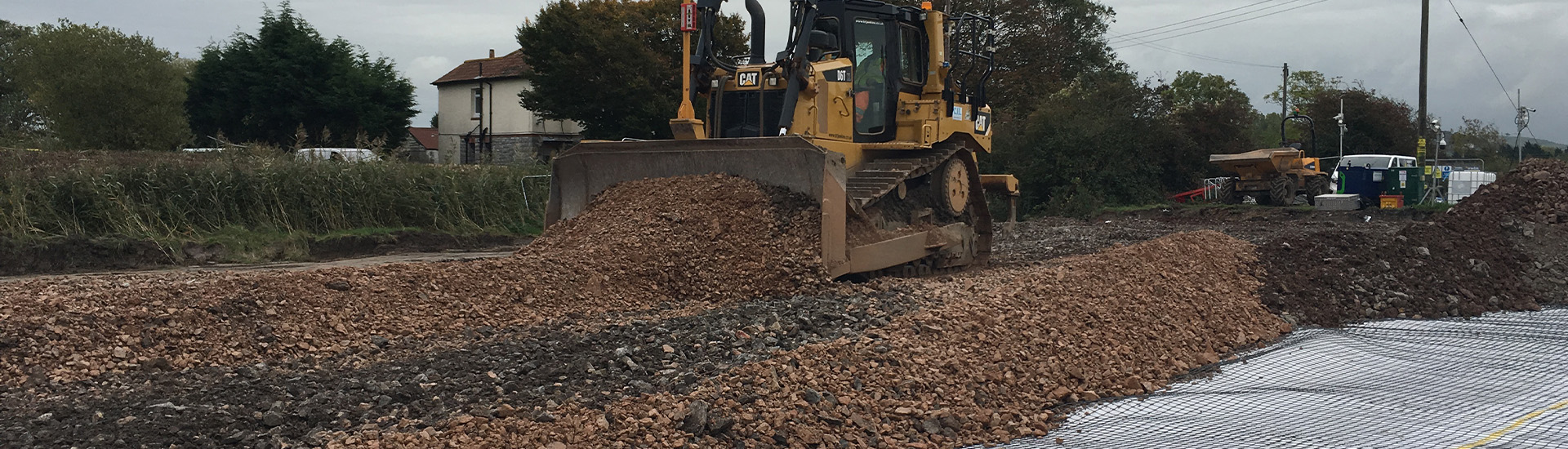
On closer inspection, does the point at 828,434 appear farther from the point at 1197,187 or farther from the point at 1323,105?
the point at 1323,105

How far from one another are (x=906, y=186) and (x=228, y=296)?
538cm

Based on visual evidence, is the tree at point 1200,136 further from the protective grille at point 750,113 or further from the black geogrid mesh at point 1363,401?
the black geogrid mesh at point 1363,401

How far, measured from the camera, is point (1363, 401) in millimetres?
5539

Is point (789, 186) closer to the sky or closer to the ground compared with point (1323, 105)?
closer to the ground

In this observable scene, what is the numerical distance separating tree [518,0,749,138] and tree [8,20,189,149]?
8759 millimetres

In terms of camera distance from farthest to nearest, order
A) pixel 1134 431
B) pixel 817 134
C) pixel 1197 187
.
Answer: pixel 1197 187 < pixel 817 134 < pixel 1134 431

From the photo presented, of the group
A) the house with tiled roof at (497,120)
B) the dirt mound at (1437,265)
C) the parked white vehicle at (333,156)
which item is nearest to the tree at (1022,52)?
the house with tiled roof at (497,120)

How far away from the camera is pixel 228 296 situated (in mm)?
6895

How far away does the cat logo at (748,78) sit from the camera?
9.74 meters

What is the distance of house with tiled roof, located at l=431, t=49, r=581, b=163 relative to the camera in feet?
118

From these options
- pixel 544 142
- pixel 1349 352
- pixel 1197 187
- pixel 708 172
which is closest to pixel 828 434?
pixel 1349 352

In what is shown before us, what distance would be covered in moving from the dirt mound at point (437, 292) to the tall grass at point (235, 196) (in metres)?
5.12

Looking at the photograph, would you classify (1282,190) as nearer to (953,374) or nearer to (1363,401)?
(1363,401)

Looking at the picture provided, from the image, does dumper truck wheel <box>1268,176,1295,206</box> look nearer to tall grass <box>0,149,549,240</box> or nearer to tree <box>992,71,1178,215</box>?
tree <box>992,71,1178,215</box>
